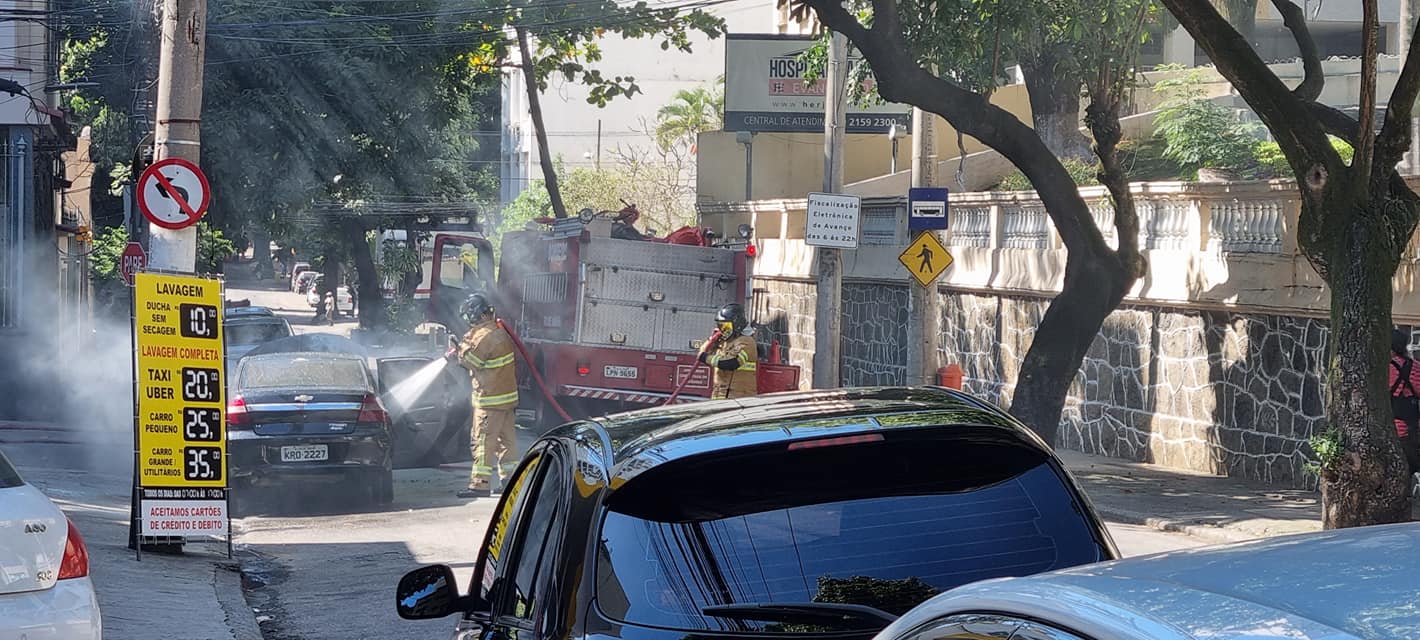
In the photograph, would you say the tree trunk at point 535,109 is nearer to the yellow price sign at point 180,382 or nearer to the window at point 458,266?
the window at point 458,266

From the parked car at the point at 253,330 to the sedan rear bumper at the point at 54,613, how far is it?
1647cm

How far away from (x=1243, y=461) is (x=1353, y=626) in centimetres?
1460

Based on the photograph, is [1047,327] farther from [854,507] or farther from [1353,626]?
[1353,626]

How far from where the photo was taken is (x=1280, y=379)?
15211 millimetres

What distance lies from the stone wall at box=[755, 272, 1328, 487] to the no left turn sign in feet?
32.3

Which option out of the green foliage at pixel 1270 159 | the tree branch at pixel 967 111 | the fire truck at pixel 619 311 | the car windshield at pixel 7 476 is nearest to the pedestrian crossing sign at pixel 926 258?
the tree branch at pixel 967 111

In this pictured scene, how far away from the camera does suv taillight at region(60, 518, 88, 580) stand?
21.1 feet

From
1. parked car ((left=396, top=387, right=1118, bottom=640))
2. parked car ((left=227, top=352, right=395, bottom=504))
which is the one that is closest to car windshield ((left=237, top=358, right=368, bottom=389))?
parked car ((left=227, top=352, right=395, bottom=504))

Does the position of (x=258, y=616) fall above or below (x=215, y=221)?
below

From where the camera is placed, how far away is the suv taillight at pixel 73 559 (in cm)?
643

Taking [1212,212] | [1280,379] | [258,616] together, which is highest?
[1212,212]

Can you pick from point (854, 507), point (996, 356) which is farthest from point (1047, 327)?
point (854, 507)

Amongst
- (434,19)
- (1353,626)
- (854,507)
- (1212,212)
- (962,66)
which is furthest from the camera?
(434,19)

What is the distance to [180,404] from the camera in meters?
11.1
